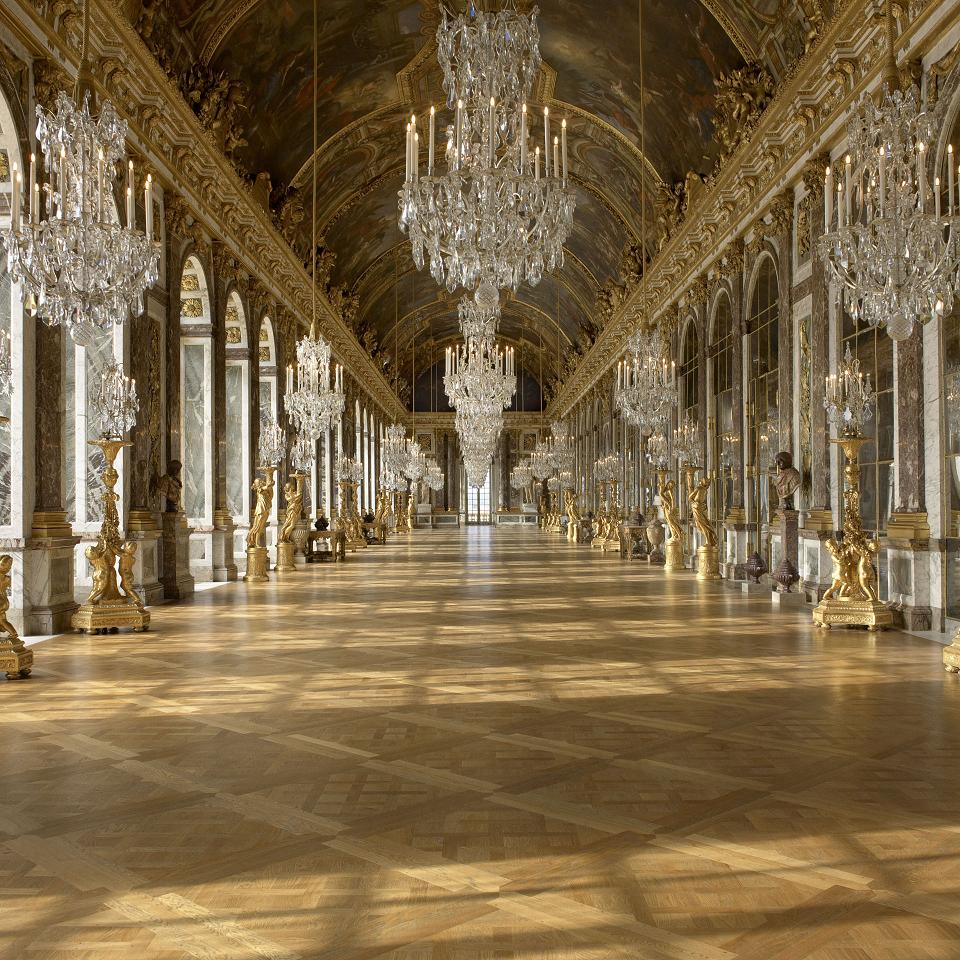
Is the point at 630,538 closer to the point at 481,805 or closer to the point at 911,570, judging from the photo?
the point at 911,570

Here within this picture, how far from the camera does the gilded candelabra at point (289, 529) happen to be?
18531mm

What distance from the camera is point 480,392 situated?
16609 millimetres

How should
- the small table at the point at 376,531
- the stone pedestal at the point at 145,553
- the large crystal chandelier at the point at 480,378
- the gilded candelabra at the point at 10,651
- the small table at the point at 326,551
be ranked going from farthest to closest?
the small table at the point at 376,531, the small table at the point at 326,551, the large crystal chandelier at the point at 480,378, the stone pedestal at the point at 145,553, the gilded candelabra at the point at 10,651

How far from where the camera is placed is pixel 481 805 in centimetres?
400

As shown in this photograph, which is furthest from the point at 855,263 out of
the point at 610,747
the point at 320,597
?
the point at 320,597

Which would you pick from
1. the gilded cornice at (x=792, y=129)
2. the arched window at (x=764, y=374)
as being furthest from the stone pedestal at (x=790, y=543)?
the gilded cornice at (x=792, y=129)

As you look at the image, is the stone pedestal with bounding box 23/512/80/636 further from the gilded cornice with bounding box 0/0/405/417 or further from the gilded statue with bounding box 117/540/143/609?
the gilded cornice with bounding box 0/0/405/417

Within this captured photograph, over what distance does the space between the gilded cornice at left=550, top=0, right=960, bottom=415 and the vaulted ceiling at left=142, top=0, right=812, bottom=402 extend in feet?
4.56

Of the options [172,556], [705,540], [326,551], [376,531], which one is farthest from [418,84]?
[376,531]

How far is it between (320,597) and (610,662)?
6.44 metres

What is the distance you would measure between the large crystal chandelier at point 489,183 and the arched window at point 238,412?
1133cm

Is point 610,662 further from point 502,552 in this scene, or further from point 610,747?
point 502,552

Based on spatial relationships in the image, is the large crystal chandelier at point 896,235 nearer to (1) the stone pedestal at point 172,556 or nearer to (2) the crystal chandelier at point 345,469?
(1) the stone pedestal at point 172,556

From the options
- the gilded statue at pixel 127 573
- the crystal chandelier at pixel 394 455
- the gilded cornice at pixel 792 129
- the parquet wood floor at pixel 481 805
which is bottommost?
the parquet wood floor at pixel 481 805
